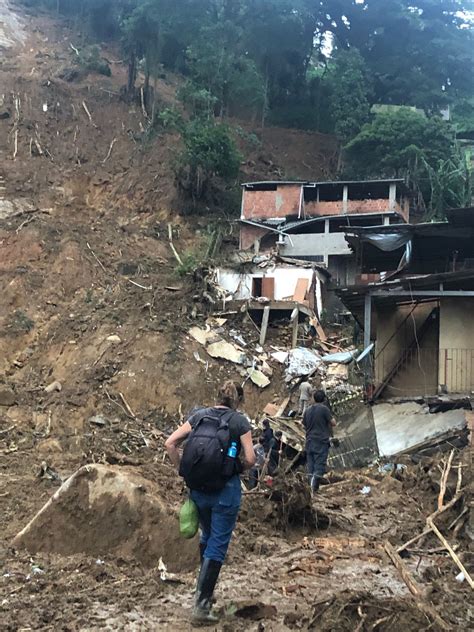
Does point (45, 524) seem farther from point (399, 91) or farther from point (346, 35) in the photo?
point (346, 35)

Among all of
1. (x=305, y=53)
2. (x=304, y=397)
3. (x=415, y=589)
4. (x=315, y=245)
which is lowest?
(x=304, y=397)

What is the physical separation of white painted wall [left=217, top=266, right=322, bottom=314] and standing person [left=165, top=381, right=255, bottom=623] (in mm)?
20058

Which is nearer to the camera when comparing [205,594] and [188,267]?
[205,594]

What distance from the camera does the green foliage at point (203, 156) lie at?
30000 millimetres

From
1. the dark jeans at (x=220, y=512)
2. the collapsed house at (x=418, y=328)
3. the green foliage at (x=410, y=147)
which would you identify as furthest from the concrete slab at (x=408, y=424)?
the green foliage at (x=410, y=147)

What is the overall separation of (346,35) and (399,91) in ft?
23.0

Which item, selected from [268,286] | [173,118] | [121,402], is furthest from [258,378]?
[173,118]

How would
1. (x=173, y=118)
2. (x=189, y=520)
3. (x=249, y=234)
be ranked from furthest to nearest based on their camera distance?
(x=173, y=118) < (x=249, y=234) < (x=189, y=520)

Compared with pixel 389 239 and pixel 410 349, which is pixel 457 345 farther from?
pixel 389 239

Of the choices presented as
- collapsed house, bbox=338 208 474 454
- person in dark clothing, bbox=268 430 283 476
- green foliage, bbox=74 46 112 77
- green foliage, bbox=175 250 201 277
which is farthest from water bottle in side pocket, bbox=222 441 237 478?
green foliage, bbox=74 46 112 77

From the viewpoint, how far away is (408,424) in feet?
43.8

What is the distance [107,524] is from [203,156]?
25661 millimetres

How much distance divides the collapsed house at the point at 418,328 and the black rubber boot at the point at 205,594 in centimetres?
886

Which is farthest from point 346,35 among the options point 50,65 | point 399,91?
point 50,65
